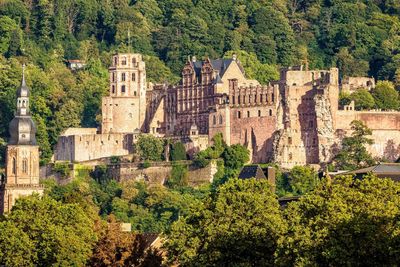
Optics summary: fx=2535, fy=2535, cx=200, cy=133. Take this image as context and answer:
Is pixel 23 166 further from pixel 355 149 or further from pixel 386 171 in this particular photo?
pixel 386 171

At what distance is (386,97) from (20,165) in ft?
126

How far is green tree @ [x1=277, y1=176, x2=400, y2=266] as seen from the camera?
309 ft

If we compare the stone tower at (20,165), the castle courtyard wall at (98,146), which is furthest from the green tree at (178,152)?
the stone tower at (20,165)

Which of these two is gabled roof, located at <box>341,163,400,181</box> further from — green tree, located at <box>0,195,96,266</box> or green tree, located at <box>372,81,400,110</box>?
green tree, located at <box>372,81,400,110</box>

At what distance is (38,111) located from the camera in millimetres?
175000

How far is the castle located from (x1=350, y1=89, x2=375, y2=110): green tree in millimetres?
2306

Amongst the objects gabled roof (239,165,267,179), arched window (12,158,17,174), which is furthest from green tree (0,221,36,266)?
gabled roof (239,165,267,179)

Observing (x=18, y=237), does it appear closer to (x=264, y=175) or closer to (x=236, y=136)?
(x=264, y=175)

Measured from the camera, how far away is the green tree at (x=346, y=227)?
94312 mm

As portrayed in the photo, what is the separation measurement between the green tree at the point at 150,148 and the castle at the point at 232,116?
1.85 metres

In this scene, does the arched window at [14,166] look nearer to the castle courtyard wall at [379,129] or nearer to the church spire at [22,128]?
the church spire at [22,128]

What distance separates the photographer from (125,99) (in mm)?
168875

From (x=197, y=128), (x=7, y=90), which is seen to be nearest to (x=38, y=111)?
(x=7, y=90)

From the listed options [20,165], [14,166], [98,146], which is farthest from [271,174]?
[98,146]
